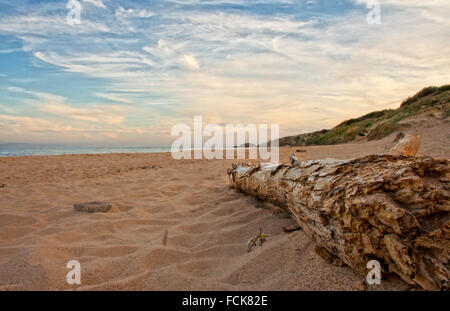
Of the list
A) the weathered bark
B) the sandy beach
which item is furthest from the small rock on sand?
the weathered bark

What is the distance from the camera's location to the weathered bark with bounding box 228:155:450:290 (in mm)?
1278

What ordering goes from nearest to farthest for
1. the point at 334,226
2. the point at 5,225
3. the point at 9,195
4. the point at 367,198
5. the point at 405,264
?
the point at 405,264 → the point at 367,198 → the point at 334,226 → the point at 5,225 → the point at 9,195

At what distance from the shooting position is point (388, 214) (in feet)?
4.38

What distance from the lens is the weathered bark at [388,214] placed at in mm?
1278

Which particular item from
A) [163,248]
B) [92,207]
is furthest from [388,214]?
[92,207]

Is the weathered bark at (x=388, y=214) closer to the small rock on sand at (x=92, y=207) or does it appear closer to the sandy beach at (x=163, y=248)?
the sandy beach at (x=163, y=248)

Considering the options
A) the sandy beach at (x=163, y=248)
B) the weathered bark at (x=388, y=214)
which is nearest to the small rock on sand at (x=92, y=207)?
the sandy beach at (x=163, y=248)

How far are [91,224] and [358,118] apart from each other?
75.5 ft

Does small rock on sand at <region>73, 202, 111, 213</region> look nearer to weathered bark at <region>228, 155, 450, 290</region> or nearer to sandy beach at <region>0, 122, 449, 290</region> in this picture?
sandy beach at <region>0, 122, 449, 290</region>

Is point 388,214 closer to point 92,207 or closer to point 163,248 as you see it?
point 163,248

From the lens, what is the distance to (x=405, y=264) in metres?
1.29

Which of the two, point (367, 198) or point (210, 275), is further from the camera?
point (210, 275)
